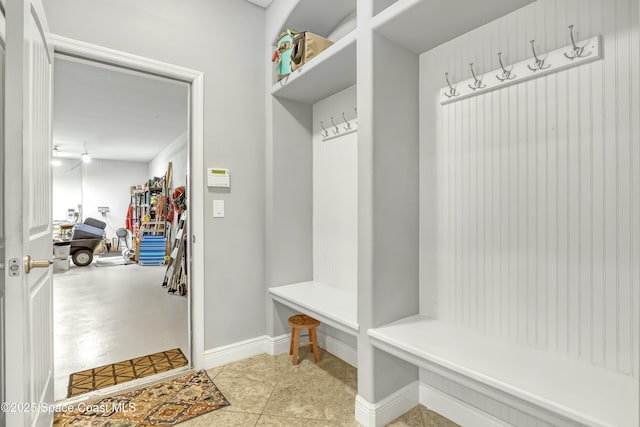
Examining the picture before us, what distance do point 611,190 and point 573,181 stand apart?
0.13 meters

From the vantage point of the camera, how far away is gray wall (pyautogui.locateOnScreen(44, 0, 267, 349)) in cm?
225

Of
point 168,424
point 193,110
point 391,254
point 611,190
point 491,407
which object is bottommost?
point 168,424

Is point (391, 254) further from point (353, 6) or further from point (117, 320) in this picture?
point (117, 320)

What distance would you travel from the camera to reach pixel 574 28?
1396 mm

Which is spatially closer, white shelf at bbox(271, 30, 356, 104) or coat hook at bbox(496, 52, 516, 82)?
coat hook at bbox(496, 52, 516, 82)

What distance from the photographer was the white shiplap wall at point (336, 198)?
96.1 inches

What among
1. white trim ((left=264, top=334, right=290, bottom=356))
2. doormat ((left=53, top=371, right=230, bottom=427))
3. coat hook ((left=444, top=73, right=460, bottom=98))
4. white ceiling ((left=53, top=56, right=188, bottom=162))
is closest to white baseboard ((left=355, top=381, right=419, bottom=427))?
doormat ((left=53, top=371, right=230, bottom=427))

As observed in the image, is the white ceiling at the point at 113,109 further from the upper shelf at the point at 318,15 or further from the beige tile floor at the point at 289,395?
the beige tile floor at the point at 289,395

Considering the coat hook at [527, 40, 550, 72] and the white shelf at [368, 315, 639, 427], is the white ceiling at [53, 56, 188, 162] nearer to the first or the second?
the coat hook at [527, 40, 550, 72]

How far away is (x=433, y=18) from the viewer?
5.46ft

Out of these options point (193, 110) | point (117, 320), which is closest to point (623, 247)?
point (193, 110)

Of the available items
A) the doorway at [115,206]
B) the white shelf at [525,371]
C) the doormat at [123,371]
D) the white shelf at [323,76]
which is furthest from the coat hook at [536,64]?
the doormat at [123,371]

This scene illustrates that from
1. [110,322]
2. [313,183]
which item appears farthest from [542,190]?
[110,322]

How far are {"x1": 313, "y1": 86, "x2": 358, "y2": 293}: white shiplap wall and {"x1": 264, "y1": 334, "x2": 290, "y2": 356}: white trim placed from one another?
1.88ft
